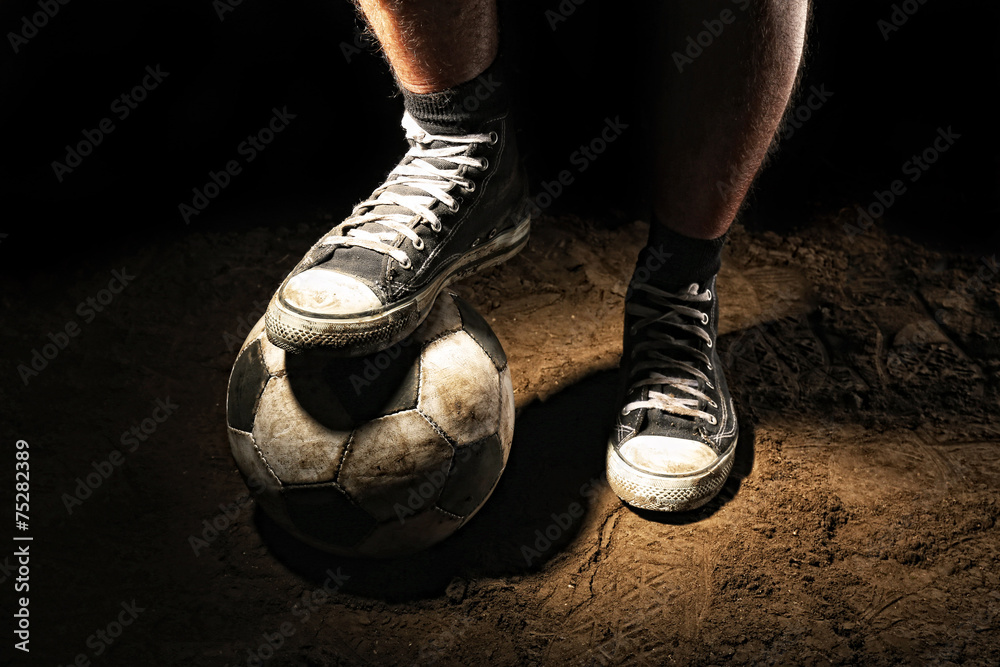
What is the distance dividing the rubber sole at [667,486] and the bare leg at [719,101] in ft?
1.94

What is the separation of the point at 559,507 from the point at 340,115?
1.94 metres

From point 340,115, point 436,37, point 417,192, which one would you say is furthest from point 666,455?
point 340,115

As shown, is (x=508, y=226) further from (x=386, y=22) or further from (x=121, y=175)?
(x=121, y=175)

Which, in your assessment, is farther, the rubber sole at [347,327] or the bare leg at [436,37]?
the bare leg at [436,37]

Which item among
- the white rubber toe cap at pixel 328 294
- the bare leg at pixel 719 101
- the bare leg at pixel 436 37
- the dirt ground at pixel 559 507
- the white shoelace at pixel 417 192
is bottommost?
the dirt ground at pixel 559 507

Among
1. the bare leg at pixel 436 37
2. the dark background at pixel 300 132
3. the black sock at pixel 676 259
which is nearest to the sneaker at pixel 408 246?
the bare leg at pixel 436 37

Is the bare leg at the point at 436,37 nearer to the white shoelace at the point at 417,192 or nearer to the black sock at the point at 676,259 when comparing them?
the white shoelace at the point at 417,192

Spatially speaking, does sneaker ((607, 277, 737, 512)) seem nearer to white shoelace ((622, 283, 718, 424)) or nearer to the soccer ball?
white shoelace ((622, 283, 718, 424))

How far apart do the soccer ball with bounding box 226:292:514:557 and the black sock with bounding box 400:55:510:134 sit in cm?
42

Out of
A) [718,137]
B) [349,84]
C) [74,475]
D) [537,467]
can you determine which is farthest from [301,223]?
[718,137]

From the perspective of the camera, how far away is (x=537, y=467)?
2.01 metres

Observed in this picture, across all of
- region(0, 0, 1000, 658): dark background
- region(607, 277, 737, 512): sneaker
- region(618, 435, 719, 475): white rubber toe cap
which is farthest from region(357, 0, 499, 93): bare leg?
region(0, 0, 1000, 658): dark background

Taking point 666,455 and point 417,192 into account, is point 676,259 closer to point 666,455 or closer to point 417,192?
point 666,455

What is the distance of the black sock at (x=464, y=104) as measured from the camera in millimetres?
1635
